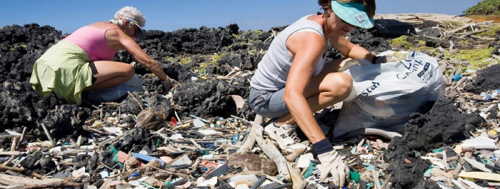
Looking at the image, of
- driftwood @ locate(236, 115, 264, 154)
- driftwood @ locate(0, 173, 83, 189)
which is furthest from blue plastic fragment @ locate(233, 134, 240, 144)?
driftwood @ locate(0, 173, 83, 189)

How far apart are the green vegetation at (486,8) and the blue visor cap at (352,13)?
1811cm

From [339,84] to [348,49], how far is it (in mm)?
858

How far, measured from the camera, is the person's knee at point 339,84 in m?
3.58

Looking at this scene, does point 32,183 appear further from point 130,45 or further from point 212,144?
point 130,45

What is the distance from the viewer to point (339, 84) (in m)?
3.58

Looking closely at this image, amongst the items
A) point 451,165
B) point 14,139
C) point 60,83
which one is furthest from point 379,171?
point 60,83

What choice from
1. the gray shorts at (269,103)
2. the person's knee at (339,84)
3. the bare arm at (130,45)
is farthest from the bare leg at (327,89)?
the bare arm at (130,45)

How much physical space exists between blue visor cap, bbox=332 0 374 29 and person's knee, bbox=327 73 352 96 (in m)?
0.51

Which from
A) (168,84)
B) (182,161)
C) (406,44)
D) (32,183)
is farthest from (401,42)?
(32,183)

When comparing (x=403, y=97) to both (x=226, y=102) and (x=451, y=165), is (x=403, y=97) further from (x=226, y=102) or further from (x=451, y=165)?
(x=226, y=102)

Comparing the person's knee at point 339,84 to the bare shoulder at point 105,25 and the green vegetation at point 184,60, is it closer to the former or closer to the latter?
the bare shoulder at point 105,25

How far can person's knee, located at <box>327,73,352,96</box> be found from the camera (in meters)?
3.58

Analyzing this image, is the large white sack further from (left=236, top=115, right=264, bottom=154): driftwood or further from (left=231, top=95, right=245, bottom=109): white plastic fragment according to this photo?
(left=231, top=95, right=245, bottom=109): white plastic fragment

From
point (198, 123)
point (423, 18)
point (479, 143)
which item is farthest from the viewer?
point (423, 18)
